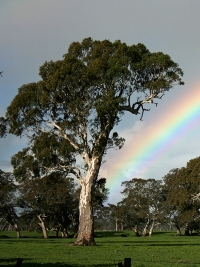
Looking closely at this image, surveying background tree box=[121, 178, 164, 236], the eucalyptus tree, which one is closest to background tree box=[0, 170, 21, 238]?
background tree box=[121, 178, 164, 236]

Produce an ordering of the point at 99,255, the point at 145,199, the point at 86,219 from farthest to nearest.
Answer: the point at 145,199, the point at 86,219, the point at 99,255

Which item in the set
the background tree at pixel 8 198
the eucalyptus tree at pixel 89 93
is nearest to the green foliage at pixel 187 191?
the background tree at pixel 8 198

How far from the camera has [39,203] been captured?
78312 millimetres

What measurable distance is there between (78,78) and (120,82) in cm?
356

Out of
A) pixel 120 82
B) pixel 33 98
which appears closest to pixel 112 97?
pixel 120 82

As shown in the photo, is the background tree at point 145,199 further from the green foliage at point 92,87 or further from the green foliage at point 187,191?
the green foliage at point 92,87

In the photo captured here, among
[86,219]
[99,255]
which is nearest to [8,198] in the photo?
[86,219]

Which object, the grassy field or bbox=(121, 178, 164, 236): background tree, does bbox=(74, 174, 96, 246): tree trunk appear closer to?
the grassy field

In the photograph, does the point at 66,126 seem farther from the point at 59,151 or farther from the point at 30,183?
the point at 30,183

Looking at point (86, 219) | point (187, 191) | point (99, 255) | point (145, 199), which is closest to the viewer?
point (99, 255)

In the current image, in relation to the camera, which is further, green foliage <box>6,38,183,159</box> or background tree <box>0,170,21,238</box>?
background tree <box>0,170,21,238</box>

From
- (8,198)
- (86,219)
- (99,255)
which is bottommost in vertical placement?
(99,255)

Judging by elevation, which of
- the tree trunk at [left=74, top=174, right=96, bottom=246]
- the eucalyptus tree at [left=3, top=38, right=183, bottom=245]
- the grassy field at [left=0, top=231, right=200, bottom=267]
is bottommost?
the grassy field at [left=0, top=231, right=200, bottom=267]

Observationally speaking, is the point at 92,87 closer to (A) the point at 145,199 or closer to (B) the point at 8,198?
(B) the point at 8,198
